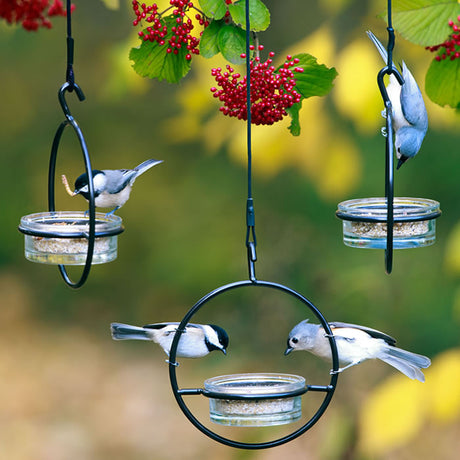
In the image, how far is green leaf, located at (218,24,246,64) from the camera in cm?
152

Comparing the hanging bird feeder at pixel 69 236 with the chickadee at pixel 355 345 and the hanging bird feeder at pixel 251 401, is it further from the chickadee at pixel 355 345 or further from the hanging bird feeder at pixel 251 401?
the chickadee at pixel 355 345

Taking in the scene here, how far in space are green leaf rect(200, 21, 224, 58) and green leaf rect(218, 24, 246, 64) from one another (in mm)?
14

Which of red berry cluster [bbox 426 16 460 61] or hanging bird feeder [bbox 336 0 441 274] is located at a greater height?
red berry cluster [bbox 426 16 460 61]

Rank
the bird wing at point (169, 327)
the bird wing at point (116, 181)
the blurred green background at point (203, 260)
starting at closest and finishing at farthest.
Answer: the bird wing at point (169, 327), the bird wing at point (116, 181), the blurred green background at point (203, 260)

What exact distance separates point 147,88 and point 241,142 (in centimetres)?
49

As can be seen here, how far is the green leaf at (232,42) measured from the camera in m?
1.52

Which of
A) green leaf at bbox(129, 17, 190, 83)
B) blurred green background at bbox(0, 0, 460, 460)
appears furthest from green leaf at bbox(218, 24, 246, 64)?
blurred green background at bbox(0, 0, 460, 460)

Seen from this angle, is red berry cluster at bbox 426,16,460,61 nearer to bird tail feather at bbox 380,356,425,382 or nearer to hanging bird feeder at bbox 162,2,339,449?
hanging bird feeder at bbox 162,2,339,449

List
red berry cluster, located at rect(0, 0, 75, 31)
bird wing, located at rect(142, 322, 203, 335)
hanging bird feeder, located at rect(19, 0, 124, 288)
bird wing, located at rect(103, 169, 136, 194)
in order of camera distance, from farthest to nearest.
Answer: bird wing, located at rect(103, 169, 136, 194) < bird wing, located at rect(142, 322, 203, 335) < hanging bird feeder, located at rect(19, 0, 124, 288) < red berry cluster, located at rect(0, 0, 75, 31)

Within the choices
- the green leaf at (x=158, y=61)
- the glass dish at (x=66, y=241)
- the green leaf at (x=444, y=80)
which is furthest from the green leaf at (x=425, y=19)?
the glass dish at (x=66, y=241)

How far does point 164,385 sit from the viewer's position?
3424 millimetres

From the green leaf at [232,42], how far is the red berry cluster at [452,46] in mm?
406

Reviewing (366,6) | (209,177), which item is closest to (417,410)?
(209,177)

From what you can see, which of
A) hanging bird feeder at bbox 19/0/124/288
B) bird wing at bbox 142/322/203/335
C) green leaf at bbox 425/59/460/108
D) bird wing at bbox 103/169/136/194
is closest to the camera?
hanging bird feeder at bbox 19/0/124/288
